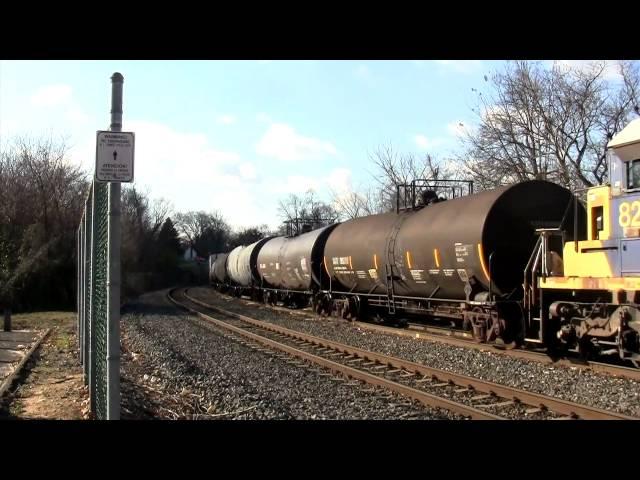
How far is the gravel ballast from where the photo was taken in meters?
8.24

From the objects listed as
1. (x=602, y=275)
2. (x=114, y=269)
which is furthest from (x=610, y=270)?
(x=114, y=269)

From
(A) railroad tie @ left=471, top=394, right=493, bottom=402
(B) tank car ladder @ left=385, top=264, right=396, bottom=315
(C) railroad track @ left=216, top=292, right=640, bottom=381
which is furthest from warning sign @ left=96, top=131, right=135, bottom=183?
(B) tank car ladder @ left=385, top=264, right=396, bottom=315

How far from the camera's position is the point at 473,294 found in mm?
14195

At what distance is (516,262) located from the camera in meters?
13.9

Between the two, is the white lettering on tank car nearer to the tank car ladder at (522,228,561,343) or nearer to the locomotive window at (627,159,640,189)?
the tank car ladder at (522,228,561,343)

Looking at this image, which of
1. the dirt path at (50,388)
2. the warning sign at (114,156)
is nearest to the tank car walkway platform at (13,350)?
the dirt path at (50,388)

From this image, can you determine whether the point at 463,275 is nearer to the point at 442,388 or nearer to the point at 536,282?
the point at 536,282

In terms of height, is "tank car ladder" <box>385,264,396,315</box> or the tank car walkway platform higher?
"tank car ladder" <box>385,264,396,315</box>

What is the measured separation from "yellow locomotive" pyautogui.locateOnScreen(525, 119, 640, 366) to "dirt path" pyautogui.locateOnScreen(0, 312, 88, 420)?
857cm

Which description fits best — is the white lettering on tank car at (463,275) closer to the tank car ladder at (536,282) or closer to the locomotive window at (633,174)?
the tank car ladder at (536,282)

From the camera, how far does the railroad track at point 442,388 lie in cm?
786
